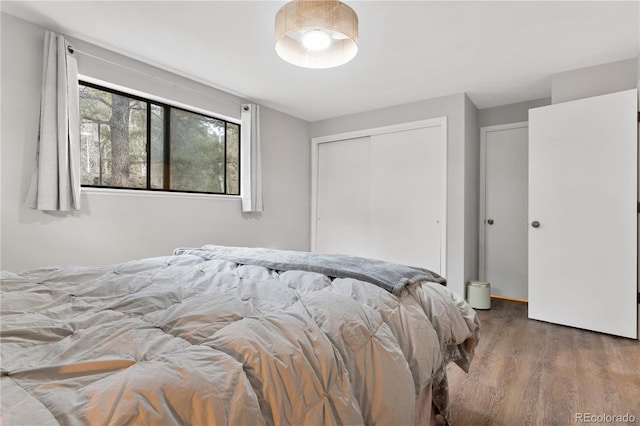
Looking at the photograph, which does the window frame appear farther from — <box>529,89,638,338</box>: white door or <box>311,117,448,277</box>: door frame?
<box>529,89,638,338</box>: white door

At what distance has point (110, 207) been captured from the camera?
2.66 m

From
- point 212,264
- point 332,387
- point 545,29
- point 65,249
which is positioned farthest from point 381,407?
point 545,29

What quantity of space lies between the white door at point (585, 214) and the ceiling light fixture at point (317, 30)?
2.23 m

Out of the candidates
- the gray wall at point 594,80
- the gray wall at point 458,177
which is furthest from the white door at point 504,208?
the gray wall at point 594,80

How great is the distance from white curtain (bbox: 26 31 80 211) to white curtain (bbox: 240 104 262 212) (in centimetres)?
159

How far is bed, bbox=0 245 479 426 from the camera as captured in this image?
22.7 inches

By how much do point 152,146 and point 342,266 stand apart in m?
2.44

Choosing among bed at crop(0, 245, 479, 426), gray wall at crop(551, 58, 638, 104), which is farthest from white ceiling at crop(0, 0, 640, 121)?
bed at crop(0, 245, 479, 426)

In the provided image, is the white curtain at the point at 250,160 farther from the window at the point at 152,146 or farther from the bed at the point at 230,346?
the bed at the point at 230,346

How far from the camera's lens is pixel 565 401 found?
1.70 m

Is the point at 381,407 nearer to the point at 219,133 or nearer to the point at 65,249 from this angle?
the point at 65,249

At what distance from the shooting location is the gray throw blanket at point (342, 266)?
4.40 ft

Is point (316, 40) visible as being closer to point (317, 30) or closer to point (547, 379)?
point (317, 30)

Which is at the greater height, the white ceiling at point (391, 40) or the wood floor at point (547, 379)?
the white ceiling at point (391, 40)
